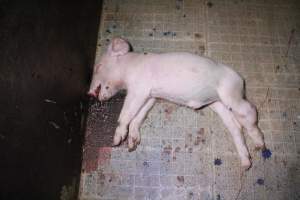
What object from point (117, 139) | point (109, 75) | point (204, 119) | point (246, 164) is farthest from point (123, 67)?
point (246, 164)

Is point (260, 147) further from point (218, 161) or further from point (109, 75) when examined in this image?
point (109, 75)

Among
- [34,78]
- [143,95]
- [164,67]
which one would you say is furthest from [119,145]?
[34,78]

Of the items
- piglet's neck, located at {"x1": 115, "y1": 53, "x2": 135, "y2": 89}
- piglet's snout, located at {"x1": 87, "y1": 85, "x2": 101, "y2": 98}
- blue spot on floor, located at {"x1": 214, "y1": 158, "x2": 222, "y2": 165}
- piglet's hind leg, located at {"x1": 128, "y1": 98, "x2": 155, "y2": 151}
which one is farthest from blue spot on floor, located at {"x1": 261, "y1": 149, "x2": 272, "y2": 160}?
piglet's snout, located at {"x1": 87, "y1": 85, "x2": 101, "y2": 98}

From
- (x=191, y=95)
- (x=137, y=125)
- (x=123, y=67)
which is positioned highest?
(x=123, y=67)

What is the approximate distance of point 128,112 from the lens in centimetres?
134

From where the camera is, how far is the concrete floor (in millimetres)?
1338

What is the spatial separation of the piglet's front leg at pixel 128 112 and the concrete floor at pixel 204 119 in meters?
0.08

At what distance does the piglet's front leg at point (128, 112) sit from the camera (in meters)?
1.34

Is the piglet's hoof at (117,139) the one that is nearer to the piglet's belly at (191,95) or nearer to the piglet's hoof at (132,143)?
the piglet's hoof at (132,143)

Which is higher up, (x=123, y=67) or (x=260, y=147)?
(x=123, y=67)

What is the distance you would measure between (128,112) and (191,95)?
0.29 meters

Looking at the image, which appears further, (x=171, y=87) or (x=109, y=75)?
(x=109, y=75)

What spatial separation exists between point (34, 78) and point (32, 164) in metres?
0.28

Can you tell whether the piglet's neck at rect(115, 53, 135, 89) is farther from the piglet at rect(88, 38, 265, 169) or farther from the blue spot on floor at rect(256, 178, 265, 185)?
the blue spot on floor at rect(256, 178, 265, 185)
